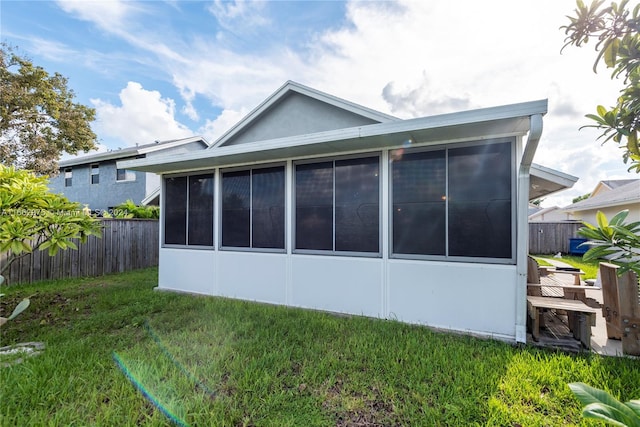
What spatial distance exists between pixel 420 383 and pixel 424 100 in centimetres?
969

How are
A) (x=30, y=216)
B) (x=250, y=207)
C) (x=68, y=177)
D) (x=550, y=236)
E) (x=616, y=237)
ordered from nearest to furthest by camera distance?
(x=616, y=237) → (x=30, y=216) → (x=250, y=207) → (x=550, y=236) → (x=68, y=177)

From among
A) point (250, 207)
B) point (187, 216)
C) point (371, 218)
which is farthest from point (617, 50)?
point (187, 216)

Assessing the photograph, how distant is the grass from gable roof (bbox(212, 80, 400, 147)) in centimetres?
425

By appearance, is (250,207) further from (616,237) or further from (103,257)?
(103,257)

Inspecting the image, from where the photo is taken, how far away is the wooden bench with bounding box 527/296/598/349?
3.51 m

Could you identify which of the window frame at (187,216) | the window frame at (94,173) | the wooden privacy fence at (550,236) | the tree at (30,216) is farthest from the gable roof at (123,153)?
the wooden privacy fence at (550,236)

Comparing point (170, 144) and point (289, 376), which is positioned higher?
point (170, 144)

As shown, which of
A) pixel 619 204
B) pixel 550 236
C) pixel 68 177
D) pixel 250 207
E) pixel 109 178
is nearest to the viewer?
pixel 250 207

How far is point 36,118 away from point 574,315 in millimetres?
18527

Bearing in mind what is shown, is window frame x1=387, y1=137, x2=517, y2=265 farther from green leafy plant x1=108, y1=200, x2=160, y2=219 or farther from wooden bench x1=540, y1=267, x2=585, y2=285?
green leafy plant x1=108, y1=200, x2=160, y2=219

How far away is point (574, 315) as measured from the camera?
383 centimetres

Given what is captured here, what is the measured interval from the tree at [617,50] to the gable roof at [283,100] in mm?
4644

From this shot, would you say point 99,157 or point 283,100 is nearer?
point 283,100

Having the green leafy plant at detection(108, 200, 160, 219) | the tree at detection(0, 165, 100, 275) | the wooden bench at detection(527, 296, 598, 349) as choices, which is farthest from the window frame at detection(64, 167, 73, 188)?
the wooden bench at detection(527, 296, 598, 349)
